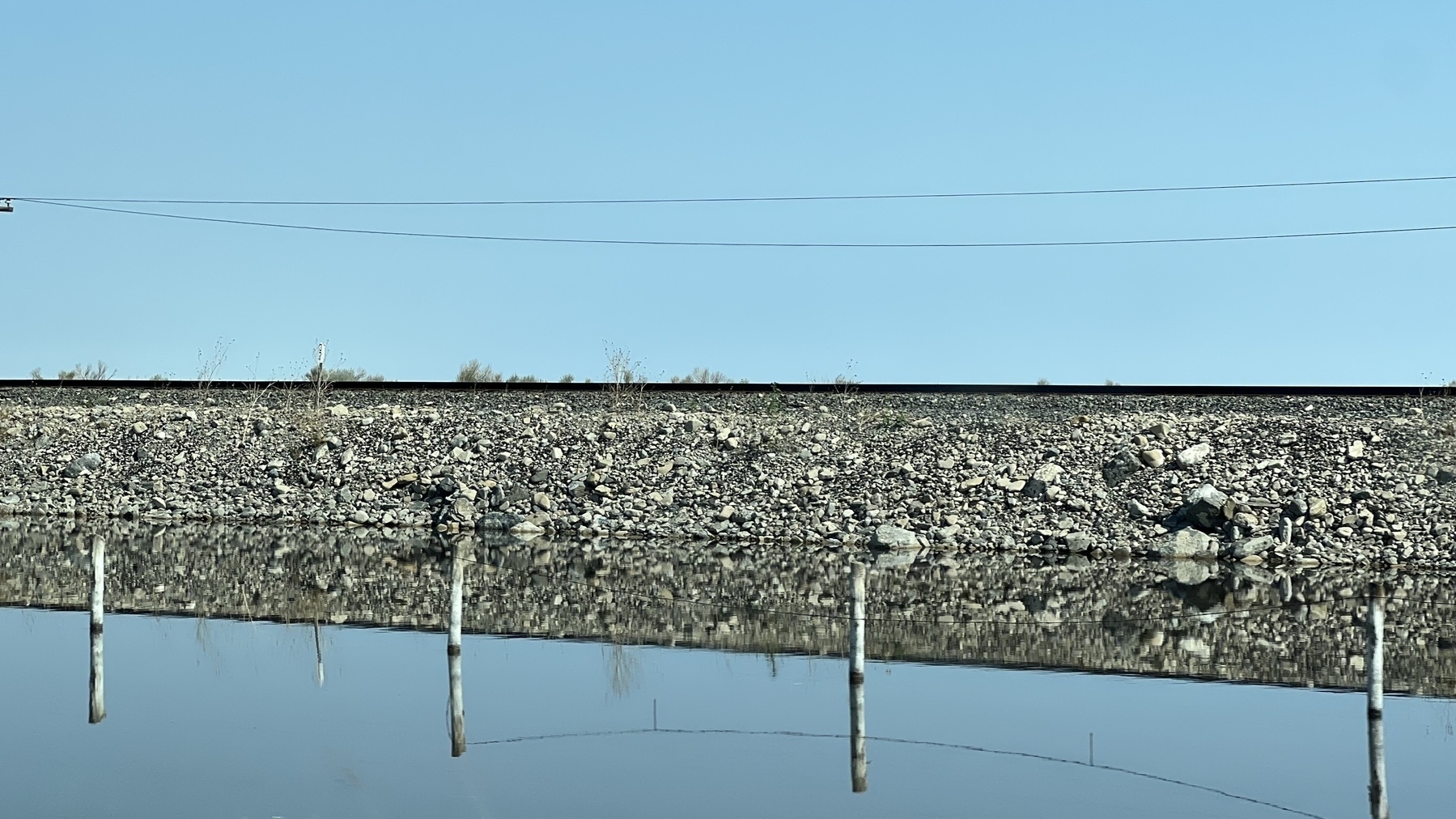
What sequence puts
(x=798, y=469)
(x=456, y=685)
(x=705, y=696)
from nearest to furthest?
(x=456, y=685)
(x=705, y=696)
(x=798, y=469)

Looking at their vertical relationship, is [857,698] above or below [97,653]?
below

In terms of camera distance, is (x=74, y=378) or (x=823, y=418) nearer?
(x=823, y=418)

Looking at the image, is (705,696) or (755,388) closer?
(705,696)

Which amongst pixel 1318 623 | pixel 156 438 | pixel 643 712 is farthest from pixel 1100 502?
pixel 156 438

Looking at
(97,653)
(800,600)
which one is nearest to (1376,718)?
(800,600)

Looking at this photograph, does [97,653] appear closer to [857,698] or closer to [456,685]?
[456,685]

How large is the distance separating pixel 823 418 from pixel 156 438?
53.8 feet

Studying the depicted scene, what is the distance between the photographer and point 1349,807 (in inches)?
437

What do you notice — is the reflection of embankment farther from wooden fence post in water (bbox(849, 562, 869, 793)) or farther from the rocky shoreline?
wooden fence post in water (bbox(849, 562, 869, 793))

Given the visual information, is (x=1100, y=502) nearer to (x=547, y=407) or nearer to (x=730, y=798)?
(x=547, y=407)

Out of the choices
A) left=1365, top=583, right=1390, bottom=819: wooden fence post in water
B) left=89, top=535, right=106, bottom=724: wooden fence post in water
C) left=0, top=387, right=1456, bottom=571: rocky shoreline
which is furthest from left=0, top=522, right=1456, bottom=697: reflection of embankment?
left=89, top=535, right=106, bottom=724: wooden fence post in water

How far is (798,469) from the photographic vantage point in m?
33.4

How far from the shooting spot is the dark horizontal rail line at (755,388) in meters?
34.2

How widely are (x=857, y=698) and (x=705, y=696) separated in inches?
84.0
